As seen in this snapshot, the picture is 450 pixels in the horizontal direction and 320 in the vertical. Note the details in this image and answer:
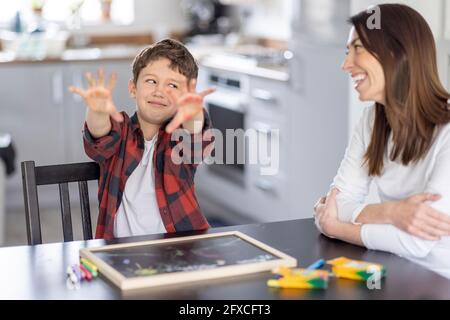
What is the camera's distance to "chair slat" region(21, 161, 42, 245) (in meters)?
2.08

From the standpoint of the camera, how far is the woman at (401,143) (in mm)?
1802

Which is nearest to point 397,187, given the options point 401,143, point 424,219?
point 401,143

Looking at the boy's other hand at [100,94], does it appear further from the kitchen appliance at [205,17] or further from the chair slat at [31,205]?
the kitchen appliance at [205,17]

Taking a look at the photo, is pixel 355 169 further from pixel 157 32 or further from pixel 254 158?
pixel 157 32

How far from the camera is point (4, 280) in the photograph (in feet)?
5.36

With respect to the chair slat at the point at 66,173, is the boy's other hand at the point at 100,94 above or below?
above

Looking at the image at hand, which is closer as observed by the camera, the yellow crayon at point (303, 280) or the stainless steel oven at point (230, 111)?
the yellow crayon at point (303, 280)

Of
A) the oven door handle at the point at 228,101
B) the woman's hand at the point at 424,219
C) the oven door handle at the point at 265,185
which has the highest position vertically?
the woman's hand at the point at 424,219

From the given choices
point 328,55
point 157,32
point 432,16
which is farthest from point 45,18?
point 432,16

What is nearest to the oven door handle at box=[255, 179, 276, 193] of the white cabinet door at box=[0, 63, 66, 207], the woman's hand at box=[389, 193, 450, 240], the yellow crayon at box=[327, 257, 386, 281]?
the white cabinet door at box=[0, 63, 66, 207]

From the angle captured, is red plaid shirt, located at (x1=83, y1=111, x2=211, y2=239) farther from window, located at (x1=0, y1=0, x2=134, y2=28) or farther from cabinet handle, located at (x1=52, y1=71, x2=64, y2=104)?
window, located at (x1=0, y1=0, x2=134, y2=28)

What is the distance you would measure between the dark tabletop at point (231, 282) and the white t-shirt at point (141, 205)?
0.92 ft

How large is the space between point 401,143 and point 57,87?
396 cm

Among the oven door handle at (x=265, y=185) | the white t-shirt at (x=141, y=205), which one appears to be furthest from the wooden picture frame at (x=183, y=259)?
the oven door handle at (x=265, y=185)
